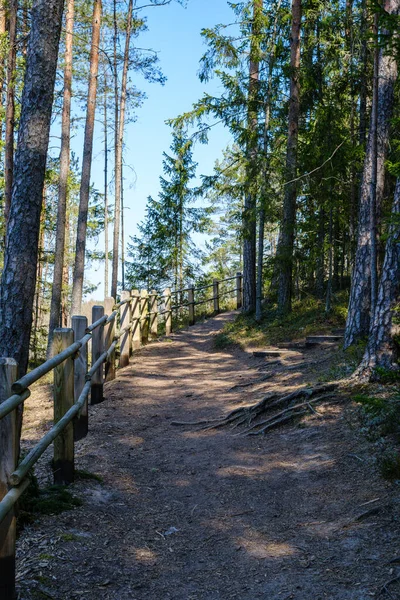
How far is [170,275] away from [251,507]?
24.5m

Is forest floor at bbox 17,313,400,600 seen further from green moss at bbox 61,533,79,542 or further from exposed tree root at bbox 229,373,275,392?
exposed tree root at bbox 229,373,275,392

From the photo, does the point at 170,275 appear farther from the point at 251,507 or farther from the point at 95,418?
the point at 251,507

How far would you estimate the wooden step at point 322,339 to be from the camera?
11945 millimetres

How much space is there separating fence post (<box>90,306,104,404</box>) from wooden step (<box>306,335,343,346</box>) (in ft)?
17.5

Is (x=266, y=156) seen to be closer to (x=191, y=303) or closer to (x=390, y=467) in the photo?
(x=191, y=303)

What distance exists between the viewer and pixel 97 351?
8.52m

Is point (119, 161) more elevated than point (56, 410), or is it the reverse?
point (119, 161)

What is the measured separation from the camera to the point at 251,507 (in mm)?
5176

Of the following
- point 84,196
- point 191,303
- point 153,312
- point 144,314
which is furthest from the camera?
point 191,303

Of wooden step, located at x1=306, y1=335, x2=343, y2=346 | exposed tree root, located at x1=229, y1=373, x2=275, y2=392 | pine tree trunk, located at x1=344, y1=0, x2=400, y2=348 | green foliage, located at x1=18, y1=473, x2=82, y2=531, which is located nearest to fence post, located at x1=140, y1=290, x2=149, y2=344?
wooden step, located at x1=306, y1=335, x2=343, y2=346

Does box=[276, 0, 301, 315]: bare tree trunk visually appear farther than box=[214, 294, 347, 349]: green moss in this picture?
Yes

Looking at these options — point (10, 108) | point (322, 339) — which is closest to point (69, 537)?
point (322, 339)

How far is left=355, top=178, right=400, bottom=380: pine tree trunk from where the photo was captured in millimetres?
6695

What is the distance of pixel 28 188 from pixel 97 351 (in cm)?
347
